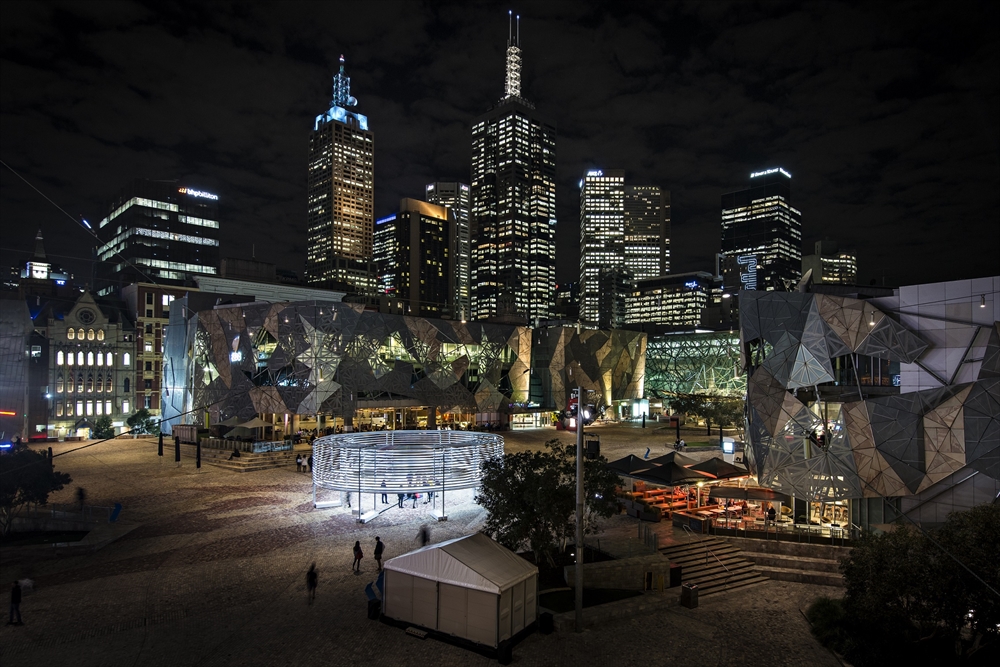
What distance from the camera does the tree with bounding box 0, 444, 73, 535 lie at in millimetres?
22297

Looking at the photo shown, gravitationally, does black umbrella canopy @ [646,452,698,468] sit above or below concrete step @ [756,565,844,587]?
above

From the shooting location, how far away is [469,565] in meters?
13.6

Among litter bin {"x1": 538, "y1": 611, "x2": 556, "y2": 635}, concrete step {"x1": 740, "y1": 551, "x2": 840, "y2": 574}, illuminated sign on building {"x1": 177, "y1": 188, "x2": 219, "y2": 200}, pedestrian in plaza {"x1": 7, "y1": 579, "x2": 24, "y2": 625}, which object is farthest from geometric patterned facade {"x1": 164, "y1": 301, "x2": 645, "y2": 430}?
illuminated sign on building {"x1": 177, "y1": 188, "x2": 219, "y2": 200}

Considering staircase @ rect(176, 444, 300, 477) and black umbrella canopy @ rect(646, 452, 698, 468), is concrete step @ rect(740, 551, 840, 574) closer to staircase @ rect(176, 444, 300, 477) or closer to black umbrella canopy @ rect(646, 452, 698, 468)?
black umbrella canopy @ rect(646, 452, 698, 468)

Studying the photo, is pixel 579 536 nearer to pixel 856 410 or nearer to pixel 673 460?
pixel 673 460

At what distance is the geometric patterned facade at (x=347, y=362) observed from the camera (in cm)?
4622

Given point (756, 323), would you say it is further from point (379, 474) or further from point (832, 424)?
point (379, 474)

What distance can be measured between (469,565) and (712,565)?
1008 centimetres

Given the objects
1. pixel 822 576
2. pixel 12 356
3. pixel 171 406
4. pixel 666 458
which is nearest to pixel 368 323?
pixel 171 406

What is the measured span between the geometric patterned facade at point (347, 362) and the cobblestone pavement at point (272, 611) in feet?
70.6

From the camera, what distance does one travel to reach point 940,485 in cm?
2106

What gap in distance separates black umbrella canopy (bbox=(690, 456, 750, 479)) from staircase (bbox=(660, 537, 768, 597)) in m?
4.40

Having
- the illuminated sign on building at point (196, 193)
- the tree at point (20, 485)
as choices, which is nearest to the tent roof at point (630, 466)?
the tree at point (20, 485)

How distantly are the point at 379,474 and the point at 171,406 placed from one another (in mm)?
42714
